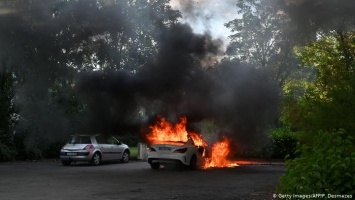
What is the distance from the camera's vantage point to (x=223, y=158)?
20672 millimetres

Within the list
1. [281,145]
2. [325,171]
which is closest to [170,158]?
[281,145]

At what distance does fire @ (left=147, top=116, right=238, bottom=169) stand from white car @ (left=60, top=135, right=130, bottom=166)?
6.73 ft

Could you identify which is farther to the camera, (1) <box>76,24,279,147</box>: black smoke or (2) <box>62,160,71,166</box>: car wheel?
(1) <box>76,24,279,147</box>: black smoke

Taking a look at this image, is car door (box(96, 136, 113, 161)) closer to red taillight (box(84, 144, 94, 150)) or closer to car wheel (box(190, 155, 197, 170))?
red taillight (box(84, 144, 94, 150))

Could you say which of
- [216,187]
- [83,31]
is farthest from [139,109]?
[216,187]

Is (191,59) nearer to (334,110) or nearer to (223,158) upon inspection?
(223,158)

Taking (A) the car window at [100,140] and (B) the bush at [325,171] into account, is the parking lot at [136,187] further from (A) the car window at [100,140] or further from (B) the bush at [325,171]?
(A) the car window at [100,140]

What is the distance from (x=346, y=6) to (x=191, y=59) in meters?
11.2

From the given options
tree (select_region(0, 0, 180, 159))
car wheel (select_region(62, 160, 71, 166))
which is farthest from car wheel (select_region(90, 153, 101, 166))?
tree (select_region(0, 0, 180, 159))

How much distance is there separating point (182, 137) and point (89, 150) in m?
4.32

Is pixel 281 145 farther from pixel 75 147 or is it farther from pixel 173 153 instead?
pixel 75 147

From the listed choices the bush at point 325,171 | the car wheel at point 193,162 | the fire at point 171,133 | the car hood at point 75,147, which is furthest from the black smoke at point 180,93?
the bush at point 325,171

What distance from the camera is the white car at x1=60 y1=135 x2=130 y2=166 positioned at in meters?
19.7

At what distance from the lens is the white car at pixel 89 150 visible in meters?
19.7
